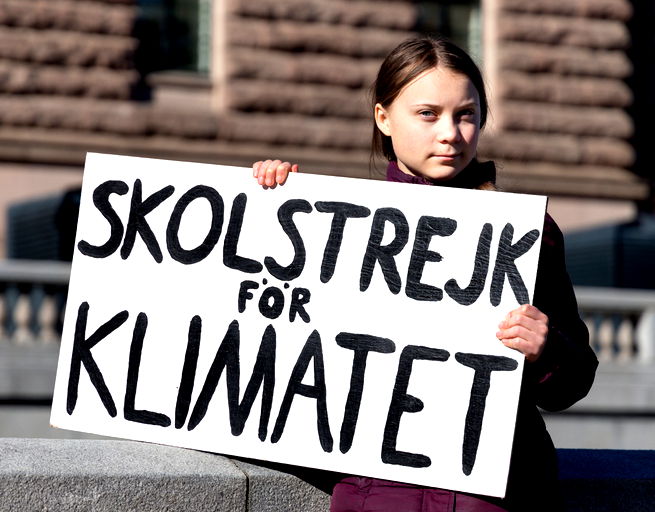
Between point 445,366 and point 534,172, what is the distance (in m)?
12.6

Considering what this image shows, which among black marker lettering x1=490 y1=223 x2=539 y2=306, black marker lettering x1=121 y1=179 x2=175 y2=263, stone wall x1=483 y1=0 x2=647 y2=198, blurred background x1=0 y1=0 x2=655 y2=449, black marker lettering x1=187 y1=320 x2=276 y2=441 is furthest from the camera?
stone wall x1=483 y1=0 x2=647 y2=198

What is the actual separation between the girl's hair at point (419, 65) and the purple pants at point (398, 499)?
2.73 ft

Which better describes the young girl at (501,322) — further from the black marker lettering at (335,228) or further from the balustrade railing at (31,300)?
the balustrade railing at (31,300)

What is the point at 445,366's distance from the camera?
284cm

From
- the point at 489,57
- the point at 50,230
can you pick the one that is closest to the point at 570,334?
the point at 50,230

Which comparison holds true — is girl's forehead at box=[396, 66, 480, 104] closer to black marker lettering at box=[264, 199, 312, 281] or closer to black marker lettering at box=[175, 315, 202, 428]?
black marker lettering at box=[264, 199, 312, 281]

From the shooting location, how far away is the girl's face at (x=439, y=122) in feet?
9.36

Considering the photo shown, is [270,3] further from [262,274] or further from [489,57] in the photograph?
[262,274]

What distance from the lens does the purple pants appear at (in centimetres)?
274

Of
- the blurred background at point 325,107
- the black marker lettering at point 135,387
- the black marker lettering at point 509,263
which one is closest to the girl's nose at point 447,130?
the black marker lettering at point 509,263

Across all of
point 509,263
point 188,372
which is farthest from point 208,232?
point 509,263

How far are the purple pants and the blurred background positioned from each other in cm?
777

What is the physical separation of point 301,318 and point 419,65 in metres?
0.61

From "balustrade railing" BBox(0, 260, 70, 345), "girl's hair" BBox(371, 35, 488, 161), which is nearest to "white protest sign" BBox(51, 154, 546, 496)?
"girl's hair" BBox(371, 35, 488, 161)
